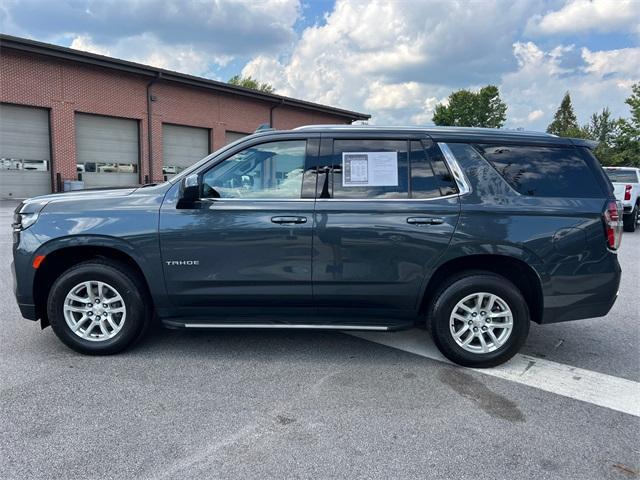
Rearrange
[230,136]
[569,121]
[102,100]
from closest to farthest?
[102,100] < [230,136] < [569,121]

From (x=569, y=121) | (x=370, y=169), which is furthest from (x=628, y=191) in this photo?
(x=569, y=121)

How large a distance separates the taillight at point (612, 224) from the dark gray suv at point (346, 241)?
0.04 feet

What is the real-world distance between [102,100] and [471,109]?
49.4m

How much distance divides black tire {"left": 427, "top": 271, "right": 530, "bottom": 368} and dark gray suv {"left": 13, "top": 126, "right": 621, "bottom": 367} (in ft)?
0.04

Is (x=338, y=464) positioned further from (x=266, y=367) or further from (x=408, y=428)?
(x=266, y=367)

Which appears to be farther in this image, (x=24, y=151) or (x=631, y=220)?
(x=24, y=151)

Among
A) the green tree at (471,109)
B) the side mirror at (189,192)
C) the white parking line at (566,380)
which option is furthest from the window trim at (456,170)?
the green tree at (471,109)

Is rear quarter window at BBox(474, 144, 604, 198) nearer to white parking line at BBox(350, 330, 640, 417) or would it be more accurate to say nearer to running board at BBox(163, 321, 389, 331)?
white parking line at BBox(350, 330, 640, 417)

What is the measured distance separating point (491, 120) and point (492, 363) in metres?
63.8

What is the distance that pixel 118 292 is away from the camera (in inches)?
161

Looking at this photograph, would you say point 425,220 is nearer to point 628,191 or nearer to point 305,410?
point 305,410

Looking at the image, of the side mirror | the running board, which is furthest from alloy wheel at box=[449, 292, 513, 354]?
the side mirror

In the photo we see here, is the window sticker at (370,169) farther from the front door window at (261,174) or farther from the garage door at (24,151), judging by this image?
the garage door at (24,151)

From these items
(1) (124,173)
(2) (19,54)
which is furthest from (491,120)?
(2) (19,54)
